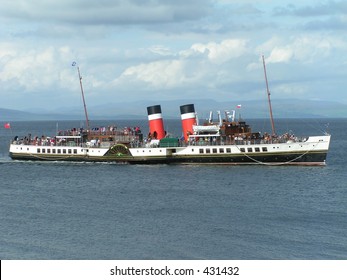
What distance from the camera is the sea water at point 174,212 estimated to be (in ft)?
157

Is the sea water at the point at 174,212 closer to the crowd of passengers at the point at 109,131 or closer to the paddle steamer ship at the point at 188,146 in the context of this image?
the paddle steamer ship at the point at 188,146

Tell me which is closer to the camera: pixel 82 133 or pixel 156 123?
pixel 82 133

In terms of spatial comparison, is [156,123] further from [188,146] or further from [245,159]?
[245,159]

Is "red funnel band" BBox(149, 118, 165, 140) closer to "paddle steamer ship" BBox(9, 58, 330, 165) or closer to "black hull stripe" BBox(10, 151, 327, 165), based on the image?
"paddle steamer ship" BBox(9, 58, 330, 165)

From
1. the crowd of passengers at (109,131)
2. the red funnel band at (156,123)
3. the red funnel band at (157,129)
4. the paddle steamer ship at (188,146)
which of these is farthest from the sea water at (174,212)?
the red funnel band at (156,123)

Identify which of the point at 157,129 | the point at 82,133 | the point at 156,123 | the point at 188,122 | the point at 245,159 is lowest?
the point at 245,159

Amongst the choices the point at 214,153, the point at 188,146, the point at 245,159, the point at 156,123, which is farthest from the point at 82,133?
the point at 245,159

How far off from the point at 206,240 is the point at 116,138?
51.3m

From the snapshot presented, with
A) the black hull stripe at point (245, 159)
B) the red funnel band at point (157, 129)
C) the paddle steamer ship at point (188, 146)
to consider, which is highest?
the red funnel band at point (157, 129)

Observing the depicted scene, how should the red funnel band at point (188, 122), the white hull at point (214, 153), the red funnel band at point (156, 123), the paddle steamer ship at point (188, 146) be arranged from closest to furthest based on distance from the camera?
1. the white hull at point (214, 153)
2. the paddle steamer ship at point (188, 146)
3. the red funnel band at point (188, 122)
4. the red funnel band at point (156, 123)

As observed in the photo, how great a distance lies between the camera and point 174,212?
202ft

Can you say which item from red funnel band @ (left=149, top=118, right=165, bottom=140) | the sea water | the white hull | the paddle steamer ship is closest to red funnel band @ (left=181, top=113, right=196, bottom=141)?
the paddle steamer ship

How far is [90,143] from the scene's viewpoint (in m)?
100

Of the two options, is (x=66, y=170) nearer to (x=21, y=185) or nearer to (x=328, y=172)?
(x=21, y=185)
